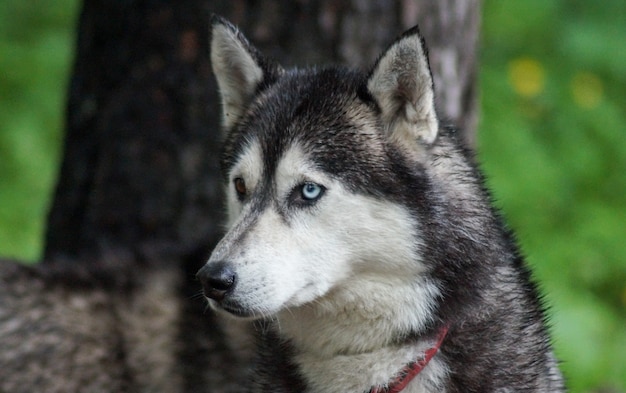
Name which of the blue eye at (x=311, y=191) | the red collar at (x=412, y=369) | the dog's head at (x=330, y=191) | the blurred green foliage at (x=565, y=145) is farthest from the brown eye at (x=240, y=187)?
the blurred green foliage at (x=565, y=145)

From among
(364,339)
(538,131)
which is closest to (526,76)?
(538,131)

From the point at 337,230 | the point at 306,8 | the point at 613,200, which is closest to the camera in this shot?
the point at 337,230

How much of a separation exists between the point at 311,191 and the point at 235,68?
2.59 ft

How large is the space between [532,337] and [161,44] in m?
2.69

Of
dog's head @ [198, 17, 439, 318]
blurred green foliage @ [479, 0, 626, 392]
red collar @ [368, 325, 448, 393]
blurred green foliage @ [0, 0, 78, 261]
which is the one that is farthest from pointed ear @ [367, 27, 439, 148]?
blurred green foliage @ [0, 0, 78, 261]

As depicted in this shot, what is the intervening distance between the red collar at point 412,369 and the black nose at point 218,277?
69 cm

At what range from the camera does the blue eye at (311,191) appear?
3250 mm

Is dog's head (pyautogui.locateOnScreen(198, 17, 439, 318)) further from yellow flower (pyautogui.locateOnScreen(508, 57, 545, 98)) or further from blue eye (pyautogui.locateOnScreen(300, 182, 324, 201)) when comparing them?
yellow flower (pyautogui.locateOnScreen(508, 57, 545, 98))

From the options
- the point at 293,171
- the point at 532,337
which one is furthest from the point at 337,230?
the point at 532,337

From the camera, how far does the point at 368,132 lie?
3.35 metres

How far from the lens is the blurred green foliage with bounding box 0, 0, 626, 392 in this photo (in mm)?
7051

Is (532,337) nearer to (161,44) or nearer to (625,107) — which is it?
(161,44)

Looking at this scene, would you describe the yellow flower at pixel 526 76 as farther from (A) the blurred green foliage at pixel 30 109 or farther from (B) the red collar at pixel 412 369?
(B) the red collar at pixel 412 369

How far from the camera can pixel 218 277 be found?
3045mm
